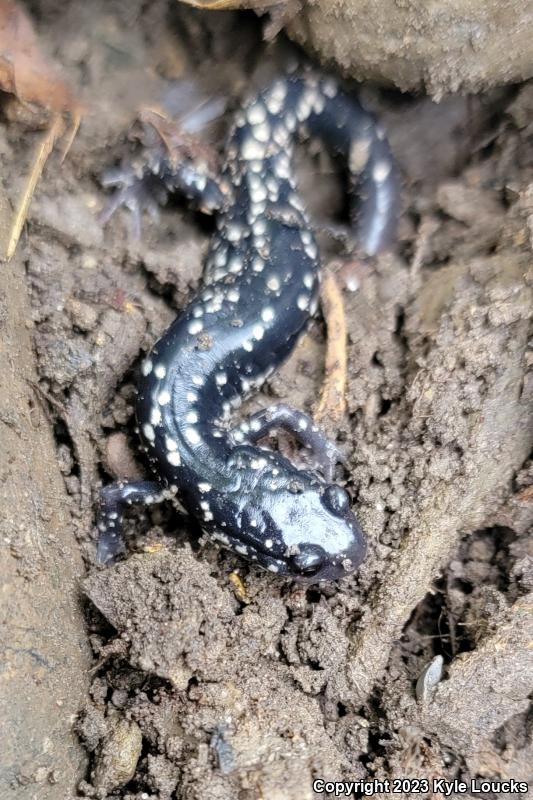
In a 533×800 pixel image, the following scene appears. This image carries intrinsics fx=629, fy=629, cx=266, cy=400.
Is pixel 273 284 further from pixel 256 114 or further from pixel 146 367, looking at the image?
pixel 256 114

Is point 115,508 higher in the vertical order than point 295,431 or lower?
lower

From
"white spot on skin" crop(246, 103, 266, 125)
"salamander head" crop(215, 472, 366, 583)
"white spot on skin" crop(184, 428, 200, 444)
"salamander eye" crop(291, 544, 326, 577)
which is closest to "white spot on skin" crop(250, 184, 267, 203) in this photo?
"white spot on skin" crop(246, 103, 266, 125)

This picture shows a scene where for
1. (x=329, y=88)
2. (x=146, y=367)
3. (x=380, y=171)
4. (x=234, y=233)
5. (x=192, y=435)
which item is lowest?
(x=192, y=435)

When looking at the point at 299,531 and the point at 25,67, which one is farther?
the point at 25,67

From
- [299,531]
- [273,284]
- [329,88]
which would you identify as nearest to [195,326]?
[273,284]

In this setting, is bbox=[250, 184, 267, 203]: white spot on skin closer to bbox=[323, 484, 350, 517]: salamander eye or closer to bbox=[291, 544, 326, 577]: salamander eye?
bbox=[323, 484, 350, 517]: salamander eye

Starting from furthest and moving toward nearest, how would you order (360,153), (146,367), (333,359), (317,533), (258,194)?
(360,153), (258,194), (333,359), (146,367), (317,533)

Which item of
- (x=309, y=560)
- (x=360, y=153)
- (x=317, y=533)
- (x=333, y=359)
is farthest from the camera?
(x=360, y=153)
